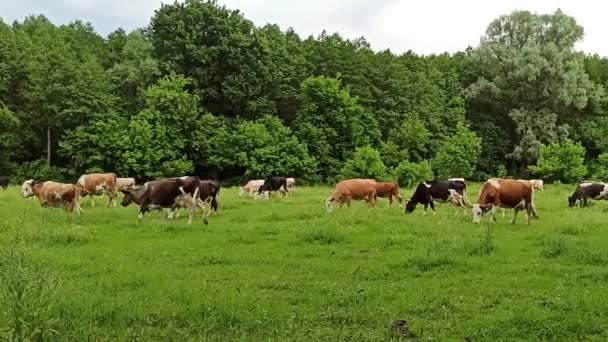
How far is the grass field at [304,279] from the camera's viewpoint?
8.43 m

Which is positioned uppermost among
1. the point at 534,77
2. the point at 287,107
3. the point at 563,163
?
the point at 534,77

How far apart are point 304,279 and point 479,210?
10.8 meters

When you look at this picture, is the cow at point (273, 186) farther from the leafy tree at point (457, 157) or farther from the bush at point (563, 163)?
the bush at point (563, 163)

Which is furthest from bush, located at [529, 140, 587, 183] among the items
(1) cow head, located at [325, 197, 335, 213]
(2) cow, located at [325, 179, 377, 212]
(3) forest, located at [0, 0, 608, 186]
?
(1) cow head, located at [325, 197, 335, 213]

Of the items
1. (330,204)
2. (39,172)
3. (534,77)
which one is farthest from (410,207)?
(534,77)

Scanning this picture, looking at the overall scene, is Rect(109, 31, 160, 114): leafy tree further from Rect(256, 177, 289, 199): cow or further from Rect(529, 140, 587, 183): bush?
Rect(529, 140, 587, 183): bush

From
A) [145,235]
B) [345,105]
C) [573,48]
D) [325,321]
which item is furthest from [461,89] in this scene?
[325,321]

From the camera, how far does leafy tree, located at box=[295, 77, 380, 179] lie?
54094 mm

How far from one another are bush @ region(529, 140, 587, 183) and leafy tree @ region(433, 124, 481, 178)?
17.6 feet

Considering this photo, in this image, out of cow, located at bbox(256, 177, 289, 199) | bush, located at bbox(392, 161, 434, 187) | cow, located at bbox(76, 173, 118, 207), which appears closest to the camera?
cow, located at bbox(76, 173, 118, 207)

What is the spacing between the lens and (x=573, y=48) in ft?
193

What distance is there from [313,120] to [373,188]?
28.9 m

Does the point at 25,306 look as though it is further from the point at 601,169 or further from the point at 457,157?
the point at 601,169

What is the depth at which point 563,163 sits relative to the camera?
169 ft
